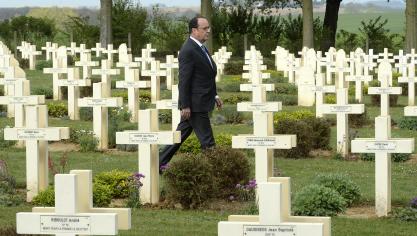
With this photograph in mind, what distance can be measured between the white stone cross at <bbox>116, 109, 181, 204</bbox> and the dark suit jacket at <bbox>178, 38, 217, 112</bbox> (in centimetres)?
126

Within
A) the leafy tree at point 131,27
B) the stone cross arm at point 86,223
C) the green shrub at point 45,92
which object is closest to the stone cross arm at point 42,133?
the stone cross arm at point 86,223

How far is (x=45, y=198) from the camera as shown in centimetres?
1293

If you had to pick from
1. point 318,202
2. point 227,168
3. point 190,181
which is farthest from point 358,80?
point 318,202

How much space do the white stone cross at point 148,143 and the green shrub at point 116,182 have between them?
13.3 inches

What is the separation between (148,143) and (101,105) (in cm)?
529

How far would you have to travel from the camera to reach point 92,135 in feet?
63.6

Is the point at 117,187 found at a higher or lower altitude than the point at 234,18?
lower

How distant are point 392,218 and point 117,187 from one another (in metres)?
2.93

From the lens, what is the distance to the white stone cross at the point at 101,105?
18453 mm

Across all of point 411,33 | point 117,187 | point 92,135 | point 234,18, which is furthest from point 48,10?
point 117,187

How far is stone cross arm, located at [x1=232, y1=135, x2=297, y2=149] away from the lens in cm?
1290

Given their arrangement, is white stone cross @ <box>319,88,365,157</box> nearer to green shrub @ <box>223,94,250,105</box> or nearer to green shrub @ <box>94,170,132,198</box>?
green shrub @ <box>94,170,132,198</box>

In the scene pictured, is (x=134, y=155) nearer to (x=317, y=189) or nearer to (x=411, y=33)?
(x=317, y=189)

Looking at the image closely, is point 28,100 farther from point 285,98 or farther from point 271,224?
point 285,98
